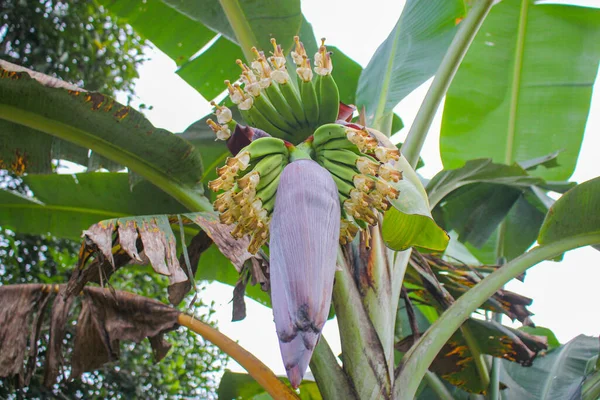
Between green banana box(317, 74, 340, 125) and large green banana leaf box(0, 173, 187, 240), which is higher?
large green banana leaf box(0, 173, 187, 240)

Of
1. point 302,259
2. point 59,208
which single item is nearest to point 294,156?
point 302,259

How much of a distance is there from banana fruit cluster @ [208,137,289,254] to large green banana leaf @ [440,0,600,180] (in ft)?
4.57

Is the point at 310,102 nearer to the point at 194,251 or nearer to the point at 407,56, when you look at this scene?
the point at 194,251

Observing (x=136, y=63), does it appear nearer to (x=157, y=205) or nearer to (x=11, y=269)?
(x=11, y=269)

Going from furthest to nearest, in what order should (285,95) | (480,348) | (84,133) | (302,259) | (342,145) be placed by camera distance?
(480,348), (84,133), (285,95), (342,145), (302,259)

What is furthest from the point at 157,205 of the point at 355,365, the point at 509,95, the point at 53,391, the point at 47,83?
the point at 509,95

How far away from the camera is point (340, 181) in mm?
879

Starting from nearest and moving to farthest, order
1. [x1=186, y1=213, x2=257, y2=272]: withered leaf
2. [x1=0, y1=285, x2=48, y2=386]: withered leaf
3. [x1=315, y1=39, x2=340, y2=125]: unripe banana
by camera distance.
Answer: [x1=315, y1=39, x2=340, y2=125]: unripe banana, [x1=186, y1=213, x2=257, y2=272]: withered leaf, [x1=0, y1=285, x2=48, y2=386]: withered leaf

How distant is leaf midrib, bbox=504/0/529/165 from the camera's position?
206 cm

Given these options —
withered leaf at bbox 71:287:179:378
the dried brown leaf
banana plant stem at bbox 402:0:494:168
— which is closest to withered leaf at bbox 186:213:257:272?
the dried brown leaf

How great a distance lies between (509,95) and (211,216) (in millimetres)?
1337

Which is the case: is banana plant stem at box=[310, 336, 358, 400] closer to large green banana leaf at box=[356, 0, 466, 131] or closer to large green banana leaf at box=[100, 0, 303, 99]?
large green banana leaf at box=[356, 0, 466, 131]

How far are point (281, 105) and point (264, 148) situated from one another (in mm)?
165

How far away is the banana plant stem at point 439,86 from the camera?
139 centimetres
